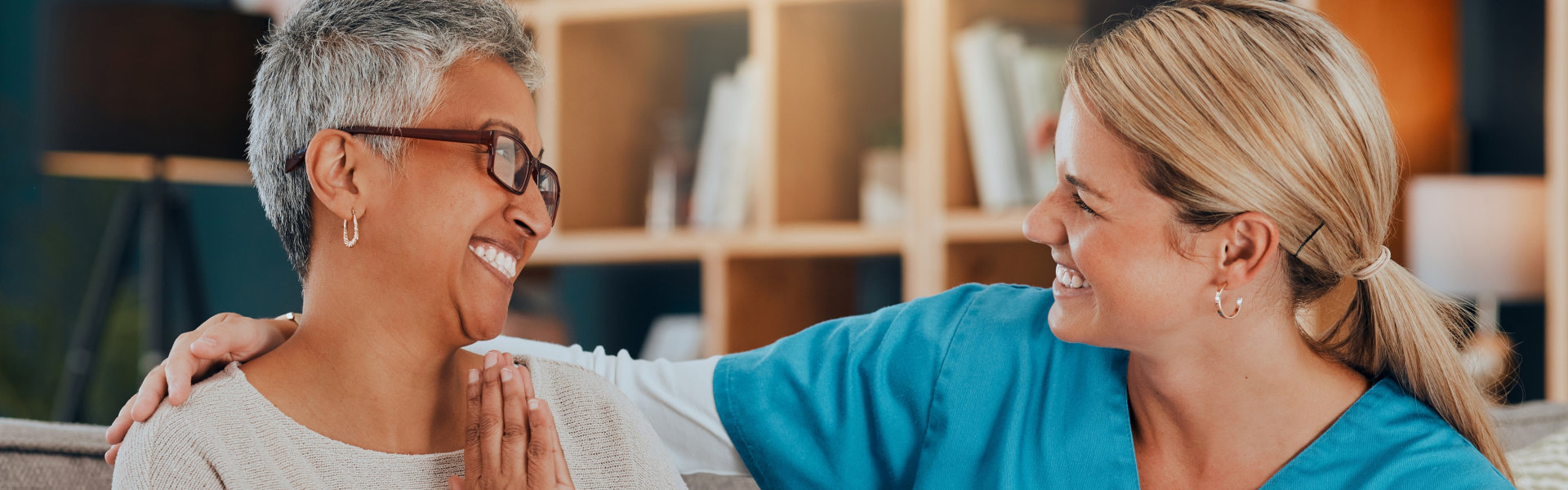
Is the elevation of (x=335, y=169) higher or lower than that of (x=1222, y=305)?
higher

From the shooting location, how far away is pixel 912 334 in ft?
4.31

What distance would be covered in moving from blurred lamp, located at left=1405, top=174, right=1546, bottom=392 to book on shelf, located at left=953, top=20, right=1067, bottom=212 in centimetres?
73

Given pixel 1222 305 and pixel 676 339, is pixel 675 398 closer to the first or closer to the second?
pixel 1222 305

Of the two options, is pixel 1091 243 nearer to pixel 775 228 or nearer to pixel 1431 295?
pixel 1431 295

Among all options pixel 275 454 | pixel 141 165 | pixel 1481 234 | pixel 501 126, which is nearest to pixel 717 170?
pixel 141 165

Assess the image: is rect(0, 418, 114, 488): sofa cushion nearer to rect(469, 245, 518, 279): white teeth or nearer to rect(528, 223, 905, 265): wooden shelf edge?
rect(469, 245, 518, 279): white teeth

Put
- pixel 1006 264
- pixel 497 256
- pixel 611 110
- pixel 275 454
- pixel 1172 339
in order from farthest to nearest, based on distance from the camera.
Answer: pixel 611 110
pixel 1006 264
pixel 1172 339
pixel 497 256
pixel 275 454

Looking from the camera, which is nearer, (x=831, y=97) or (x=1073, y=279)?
(x=1073, y=279)

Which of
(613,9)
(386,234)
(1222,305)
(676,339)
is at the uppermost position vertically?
(613,9)

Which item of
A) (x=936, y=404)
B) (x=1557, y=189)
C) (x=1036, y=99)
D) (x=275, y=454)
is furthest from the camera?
(x=1036, y=99)

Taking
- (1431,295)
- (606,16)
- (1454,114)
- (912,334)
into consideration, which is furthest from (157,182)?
(1454,114)

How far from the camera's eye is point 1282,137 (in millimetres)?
1064

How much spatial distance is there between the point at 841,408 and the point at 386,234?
1.76 feet

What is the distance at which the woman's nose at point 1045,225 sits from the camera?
1168mm
